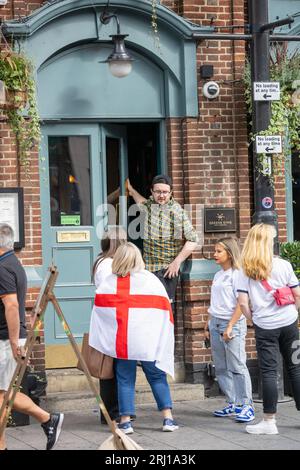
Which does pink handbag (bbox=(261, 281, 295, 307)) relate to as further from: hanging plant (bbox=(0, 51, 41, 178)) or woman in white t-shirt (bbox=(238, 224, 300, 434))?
hanging plant (bbox=(0, 51, 41, 178))

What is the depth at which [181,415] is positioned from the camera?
34.6 feet

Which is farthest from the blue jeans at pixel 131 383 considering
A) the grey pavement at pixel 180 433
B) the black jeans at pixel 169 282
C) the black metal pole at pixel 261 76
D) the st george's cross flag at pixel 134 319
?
the black metal pole at pixel 261 76

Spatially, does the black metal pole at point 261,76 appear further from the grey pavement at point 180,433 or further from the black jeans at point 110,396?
the black jeans at point 110,396

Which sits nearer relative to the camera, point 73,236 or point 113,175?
point 73,236

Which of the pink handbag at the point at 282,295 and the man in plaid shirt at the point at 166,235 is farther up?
the man in plaid shirt at the point at 166,235

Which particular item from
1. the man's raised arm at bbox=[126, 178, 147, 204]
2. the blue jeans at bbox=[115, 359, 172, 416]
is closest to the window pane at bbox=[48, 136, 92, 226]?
the man's raised arm at bbox=[126, 178, 147, 204]

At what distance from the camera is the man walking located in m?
8.62

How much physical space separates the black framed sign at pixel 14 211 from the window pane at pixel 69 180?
66 cm

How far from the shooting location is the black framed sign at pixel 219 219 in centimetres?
1170

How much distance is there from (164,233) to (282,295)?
2.09m

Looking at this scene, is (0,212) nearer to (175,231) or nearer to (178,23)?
(175,231)

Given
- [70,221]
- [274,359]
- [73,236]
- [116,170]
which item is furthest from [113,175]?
[274,359]

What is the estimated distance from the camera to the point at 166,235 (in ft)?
36.7

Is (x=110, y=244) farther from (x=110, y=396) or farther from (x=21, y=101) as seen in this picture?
(x=21, y=101)
